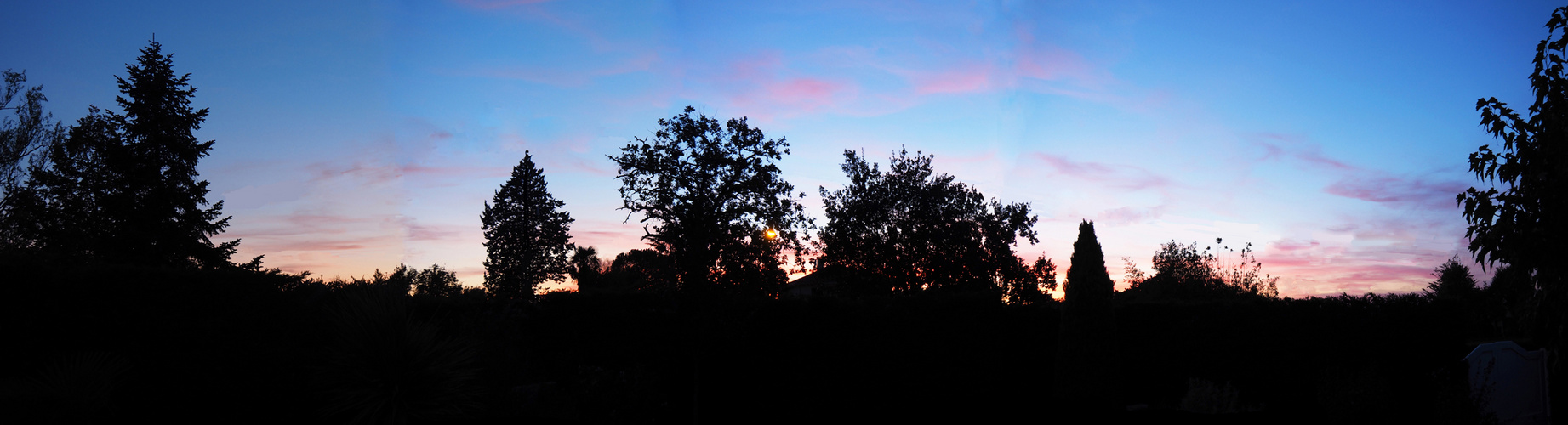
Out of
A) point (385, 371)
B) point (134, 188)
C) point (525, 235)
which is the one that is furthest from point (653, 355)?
point (525, 235)

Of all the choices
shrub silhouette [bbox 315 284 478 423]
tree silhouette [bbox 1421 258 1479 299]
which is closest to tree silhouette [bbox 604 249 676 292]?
shrub silhouette [bbox 315 284 478 423]

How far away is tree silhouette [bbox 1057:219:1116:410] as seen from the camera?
1290 cm

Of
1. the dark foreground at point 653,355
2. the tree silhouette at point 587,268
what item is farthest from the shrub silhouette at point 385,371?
the tree silhouette at point 587,268

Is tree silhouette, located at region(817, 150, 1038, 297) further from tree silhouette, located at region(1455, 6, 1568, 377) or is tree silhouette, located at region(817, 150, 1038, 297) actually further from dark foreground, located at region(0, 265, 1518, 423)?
tree silhouette, located at region(1455, 6, 1568, 377)

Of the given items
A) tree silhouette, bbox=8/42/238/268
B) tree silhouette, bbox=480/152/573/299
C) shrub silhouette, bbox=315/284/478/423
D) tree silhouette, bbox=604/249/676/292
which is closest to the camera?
shrub silhouette, bbox=315/284/478/423

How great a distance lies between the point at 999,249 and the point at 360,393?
86.6ft

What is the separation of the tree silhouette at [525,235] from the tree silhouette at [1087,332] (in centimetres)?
4146

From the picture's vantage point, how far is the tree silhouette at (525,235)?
4906 cm

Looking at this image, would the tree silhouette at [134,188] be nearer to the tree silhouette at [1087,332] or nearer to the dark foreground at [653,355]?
the dark foreground at [653,355]

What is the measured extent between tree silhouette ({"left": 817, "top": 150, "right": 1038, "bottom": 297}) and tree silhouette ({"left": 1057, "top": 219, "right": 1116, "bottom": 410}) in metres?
15.7

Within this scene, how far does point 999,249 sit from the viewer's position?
30.1 metres

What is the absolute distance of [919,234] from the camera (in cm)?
2955

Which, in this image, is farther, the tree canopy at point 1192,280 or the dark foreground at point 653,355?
the tree canopy at point 1192,280

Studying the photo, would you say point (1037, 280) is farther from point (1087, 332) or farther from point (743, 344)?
point (743, 344)
